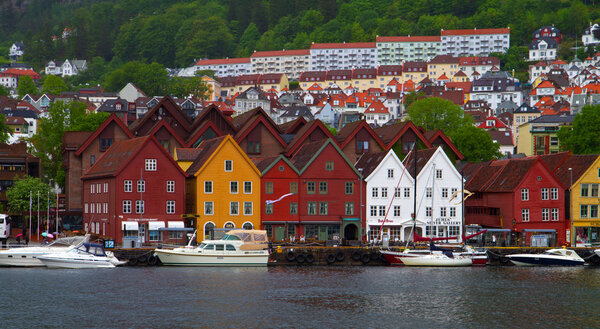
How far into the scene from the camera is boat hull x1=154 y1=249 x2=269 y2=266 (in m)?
78.0

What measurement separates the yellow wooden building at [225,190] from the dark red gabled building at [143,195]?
1.77 m

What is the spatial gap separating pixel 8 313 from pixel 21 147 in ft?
204

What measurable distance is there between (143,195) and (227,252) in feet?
45.1

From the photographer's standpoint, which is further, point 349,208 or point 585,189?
point 585,189

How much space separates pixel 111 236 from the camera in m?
87.4

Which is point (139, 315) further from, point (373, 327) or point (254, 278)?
point (254, 278)

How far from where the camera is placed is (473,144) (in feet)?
424

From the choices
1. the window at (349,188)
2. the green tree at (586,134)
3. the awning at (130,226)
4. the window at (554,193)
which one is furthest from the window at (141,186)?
the green tree at (586,134)

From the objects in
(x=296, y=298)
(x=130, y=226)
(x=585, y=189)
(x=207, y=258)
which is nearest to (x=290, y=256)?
(x=207, y=258)

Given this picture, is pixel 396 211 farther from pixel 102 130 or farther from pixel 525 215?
pixel 102 130

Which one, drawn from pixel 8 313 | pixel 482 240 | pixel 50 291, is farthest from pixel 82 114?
pixel 8 313

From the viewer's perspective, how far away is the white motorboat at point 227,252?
78125 millimetres

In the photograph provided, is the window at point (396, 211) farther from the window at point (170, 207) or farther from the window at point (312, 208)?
the window at point (170, 207)

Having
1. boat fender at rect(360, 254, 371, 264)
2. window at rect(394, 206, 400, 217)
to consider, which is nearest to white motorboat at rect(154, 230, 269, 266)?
boat fender at rect(360, 254, 371, 264)
